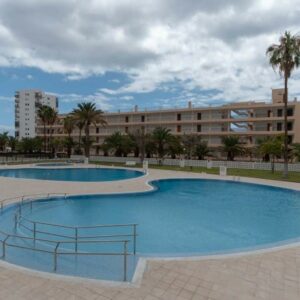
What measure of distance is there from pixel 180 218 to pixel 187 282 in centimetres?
823

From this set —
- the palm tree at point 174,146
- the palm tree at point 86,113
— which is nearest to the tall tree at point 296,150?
the palm tree at point 174,146

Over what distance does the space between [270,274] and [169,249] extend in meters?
4.12

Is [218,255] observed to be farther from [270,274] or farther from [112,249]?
[112,249]

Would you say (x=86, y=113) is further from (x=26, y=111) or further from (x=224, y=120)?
(x=26, y=111)

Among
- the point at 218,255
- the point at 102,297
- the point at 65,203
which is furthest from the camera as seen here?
the point at 65,203

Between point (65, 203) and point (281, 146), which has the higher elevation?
point (281, 146)

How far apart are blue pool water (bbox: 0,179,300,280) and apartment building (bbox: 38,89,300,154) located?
106 feet

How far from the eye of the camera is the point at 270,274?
6.09 m

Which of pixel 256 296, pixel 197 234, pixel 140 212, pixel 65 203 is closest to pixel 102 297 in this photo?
pixel 256 296

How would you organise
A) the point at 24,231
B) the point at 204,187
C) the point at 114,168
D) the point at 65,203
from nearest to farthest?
the point at 24,231, the point at 65,203, the point at 204,187, the point at 114,168

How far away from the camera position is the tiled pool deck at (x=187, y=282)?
5090 millimetres

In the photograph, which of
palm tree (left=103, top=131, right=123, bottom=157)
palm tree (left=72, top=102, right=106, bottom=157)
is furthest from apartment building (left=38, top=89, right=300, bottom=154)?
palm tree (left=72, top=102, right=106, bottom=157)

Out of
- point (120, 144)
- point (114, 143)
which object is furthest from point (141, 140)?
point (114, 143)

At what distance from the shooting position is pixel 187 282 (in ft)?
18.4
